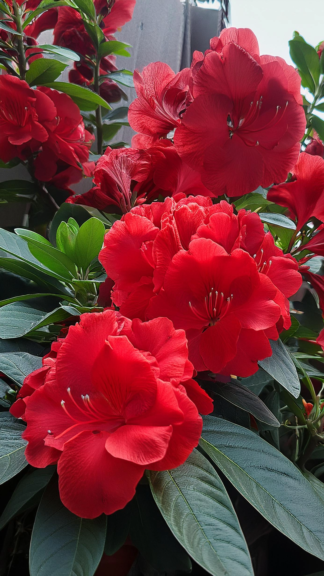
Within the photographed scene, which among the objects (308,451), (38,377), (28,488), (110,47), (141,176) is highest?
(110,47)

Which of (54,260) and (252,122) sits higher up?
(252,122)

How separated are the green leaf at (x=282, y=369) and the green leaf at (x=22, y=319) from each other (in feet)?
0.76

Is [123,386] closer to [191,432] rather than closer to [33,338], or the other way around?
[191,432]

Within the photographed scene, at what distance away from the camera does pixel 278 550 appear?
0.77m

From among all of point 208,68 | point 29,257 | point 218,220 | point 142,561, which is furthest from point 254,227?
point 142,561

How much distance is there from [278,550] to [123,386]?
A: 25.1 inches

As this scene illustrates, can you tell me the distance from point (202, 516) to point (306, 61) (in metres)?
0.92

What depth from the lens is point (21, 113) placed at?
776 mm

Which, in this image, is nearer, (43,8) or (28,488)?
(28,488)

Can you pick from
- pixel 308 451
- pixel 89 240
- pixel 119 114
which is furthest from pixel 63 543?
pixel 119 114

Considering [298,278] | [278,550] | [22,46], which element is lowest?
[278,550]

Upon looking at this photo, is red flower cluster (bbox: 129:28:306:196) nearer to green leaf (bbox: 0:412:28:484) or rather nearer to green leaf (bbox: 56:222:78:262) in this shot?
green leaf (bbox: 56:222:78:262)

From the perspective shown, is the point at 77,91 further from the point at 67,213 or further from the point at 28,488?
the point at 28,488

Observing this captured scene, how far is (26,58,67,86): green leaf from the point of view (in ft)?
2.74
